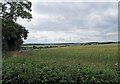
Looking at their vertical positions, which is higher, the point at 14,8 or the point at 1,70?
the point at 14,8

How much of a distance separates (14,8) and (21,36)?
21.5 ft

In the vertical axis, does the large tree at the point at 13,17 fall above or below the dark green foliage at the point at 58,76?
above

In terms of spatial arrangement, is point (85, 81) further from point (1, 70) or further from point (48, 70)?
point (1, 70)

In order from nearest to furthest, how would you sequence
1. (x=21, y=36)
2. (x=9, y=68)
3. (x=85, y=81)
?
(x=85, y=81)
(x=9, y=68)
(x=21, y=36)

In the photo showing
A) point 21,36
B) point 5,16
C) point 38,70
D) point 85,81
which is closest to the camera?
point 85,81

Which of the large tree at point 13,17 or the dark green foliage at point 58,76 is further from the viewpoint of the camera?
the large tree at point 13,17

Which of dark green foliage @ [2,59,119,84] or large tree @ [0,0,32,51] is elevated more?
large tree @ [0,0,32,51]

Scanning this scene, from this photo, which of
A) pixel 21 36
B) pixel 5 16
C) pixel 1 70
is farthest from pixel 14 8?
pixel 1 70

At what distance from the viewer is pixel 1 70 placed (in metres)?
10.3

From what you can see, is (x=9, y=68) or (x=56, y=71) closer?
(x=56, y=71)

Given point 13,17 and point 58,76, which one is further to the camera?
point 13,17

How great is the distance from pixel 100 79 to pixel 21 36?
3498 centimetres

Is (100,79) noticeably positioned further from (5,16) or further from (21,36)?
(21,36)

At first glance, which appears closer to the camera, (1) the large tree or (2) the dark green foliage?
(2) the dark green foliage
